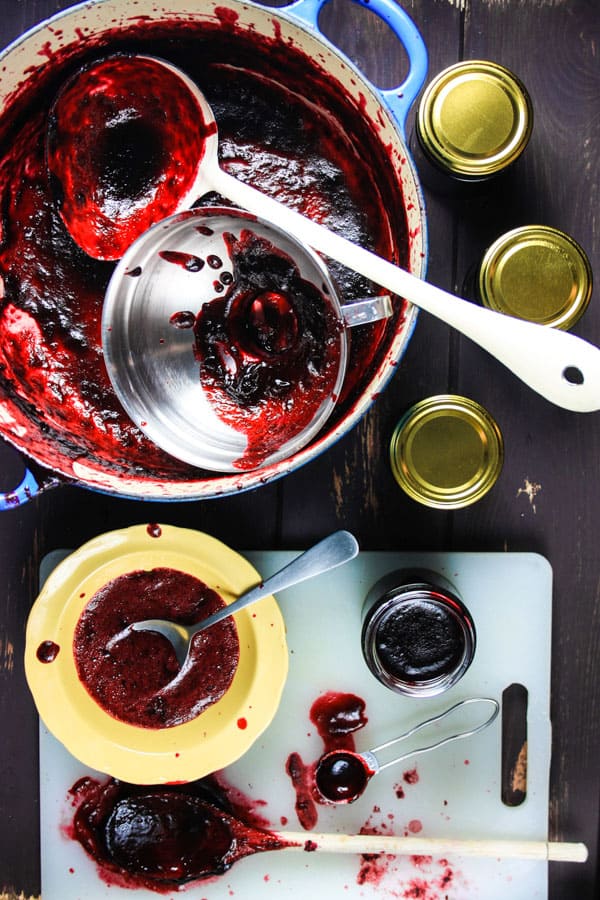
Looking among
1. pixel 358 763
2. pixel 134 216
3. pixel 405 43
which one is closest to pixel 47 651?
pixel 358 763

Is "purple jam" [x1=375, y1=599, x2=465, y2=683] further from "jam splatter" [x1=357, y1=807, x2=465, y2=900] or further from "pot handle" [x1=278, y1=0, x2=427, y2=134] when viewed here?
"pot handle" [x1=278, y1=0, x2=427, y2=134]

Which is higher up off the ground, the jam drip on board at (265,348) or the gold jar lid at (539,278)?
the gold jar lid at (539,278)

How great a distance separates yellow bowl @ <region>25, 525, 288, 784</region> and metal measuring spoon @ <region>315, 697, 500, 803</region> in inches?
4.6

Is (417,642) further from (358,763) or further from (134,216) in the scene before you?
(134,216)

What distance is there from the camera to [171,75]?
871 millimetres

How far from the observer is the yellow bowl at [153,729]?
965 mm

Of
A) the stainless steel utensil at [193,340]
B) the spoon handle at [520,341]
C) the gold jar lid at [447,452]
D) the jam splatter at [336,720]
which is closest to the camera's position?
the spoon handle at [520,341]

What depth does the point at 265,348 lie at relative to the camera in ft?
2.85

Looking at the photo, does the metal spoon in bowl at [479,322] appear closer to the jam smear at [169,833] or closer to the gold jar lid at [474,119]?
the gold jar lid at [474,119]

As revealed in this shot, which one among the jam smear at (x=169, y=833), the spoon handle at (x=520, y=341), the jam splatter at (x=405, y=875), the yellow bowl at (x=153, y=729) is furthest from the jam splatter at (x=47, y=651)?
the spoon handle at (x=520, y=341)

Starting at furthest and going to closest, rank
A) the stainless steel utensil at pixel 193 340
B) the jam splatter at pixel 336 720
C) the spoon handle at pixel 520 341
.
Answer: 1. the jam splatter at pixel 336 720
2. the stainless steel utensil at pixel 193 340
3. the spoon handle at pixel 520 341

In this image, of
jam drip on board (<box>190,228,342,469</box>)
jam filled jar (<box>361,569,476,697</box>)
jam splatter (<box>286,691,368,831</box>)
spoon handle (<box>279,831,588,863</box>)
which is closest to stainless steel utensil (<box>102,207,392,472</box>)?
jam drip on board (<box>190,228,342,469</box>)

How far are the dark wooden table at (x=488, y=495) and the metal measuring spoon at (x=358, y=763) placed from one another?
0.41 feet

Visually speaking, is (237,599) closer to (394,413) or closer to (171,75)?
(394,413)
